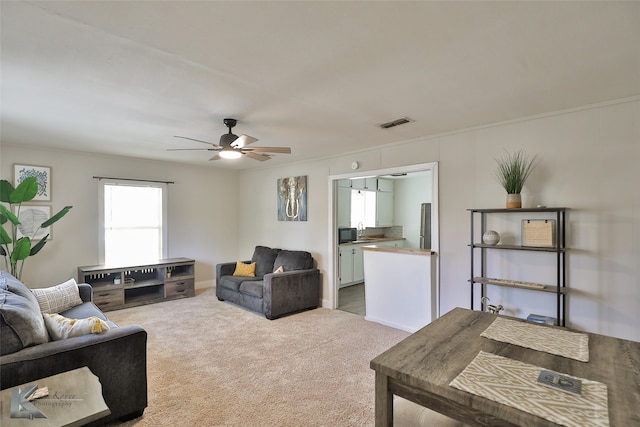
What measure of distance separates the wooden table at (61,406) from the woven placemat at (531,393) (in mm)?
1596

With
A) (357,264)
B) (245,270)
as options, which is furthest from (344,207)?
(245,270)

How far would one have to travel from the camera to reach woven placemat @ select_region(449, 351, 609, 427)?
1.00 metres

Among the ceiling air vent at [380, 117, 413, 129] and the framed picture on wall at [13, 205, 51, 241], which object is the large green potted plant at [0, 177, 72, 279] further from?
the ceiling air vent at [380, 117, 413, 129]

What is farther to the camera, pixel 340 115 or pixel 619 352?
pixel 340 115

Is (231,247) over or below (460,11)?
below

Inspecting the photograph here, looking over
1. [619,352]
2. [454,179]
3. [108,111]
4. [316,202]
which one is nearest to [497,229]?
[454,179]

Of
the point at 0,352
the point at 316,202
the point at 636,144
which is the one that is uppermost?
the point at 636,144

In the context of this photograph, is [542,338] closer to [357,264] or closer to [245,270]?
[245,270]

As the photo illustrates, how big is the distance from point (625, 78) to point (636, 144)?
0.67m

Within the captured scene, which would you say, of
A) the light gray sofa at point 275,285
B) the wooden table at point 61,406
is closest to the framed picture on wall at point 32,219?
the light gray sofa at point 275,285

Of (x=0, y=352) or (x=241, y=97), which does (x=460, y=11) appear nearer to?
(x=241, y=97)

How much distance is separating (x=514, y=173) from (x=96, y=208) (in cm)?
579

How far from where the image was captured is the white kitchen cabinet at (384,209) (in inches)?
283

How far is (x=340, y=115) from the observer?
121 inches
